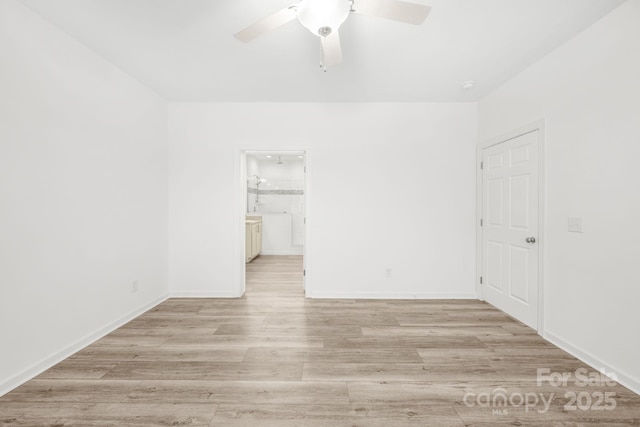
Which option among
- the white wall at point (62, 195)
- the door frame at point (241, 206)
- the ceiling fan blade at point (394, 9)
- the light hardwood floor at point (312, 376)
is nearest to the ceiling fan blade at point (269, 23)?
the ceiling fan blade at point (394, 9)

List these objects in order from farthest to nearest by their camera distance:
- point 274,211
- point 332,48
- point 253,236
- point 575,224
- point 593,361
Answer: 1. point 274,211
2. point 253,236
3. point 575,224
4. point 593,361
5. point 332,48

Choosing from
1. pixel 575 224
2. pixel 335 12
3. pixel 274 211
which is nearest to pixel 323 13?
pixel 335 12

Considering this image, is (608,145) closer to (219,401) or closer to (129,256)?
(219,401)

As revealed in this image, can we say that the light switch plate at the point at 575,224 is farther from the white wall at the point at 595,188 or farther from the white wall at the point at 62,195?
the white wall at the point at 62,195

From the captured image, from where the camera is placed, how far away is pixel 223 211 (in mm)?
3678

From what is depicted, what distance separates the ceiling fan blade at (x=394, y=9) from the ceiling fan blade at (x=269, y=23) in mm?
376

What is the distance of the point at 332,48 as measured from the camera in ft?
5.95

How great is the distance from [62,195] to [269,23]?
2074mm

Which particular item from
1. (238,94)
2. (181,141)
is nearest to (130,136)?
(181,141)

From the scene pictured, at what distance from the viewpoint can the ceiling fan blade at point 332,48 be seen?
5.52 feet

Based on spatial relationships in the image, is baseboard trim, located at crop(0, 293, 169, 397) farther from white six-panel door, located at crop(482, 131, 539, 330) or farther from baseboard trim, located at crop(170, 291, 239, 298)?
white six-panel door, located at crop(482, 131, 539, 330)

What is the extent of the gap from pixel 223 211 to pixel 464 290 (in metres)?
3.39

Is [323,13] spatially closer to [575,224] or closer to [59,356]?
[575,224]

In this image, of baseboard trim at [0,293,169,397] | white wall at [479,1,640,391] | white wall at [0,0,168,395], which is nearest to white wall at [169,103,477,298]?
white wall at [0,0,168,395]
